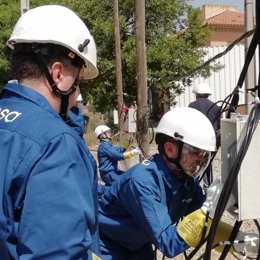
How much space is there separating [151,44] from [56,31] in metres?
19.2

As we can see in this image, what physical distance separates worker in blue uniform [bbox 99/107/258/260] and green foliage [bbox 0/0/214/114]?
53.8 feet

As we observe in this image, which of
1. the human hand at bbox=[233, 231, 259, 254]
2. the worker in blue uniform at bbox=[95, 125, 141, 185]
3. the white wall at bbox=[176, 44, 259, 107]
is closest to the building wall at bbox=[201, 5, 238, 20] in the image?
the white wall at bbox=[176, 44, 259, 107]

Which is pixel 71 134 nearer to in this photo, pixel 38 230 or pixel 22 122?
pixel 22 122

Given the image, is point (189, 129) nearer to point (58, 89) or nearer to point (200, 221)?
point (200, 221)

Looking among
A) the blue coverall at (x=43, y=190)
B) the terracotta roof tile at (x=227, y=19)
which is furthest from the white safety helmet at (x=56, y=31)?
the terracotta roof tile at (x=227, y=19)

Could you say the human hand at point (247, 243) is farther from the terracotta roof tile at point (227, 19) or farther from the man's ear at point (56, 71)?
the terracotta roof tile at point (227, 19)

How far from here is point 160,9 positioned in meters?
20.7

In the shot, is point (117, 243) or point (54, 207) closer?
point (54, 207)

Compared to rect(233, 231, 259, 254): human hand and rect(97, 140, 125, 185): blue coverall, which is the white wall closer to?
rect(97, 140, 125, 185): blue coverall

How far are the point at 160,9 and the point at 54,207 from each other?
19.8 m

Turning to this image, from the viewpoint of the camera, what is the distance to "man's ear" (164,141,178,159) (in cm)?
327

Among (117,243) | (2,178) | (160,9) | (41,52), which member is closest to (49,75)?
(41,52)

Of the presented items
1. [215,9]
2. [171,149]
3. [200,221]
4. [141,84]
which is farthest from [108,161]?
[215,9]

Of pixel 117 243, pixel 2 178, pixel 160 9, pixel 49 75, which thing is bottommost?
pixel 117 243
